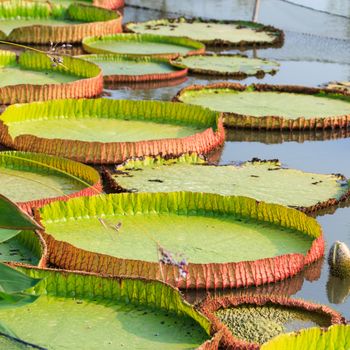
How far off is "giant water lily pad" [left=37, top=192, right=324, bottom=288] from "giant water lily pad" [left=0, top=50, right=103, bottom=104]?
295 centimetres

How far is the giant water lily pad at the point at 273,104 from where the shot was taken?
7969 mm

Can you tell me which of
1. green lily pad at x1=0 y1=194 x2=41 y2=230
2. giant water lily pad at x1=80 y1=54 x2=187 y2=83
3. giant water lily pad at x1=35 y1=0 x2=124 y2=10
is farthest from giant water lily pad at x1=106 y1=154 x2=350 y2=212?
giant water lily pad at x1=35 y1=0 x2=124 y2=10

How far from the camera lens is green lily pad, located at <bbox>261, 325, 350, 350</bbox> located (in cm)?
371

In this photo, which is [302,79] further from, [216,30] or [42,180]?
[42,180]

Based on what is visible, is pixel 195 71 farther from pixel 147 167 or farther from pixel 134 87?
pixel 147 167

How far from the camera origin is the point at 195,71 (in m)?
10.0

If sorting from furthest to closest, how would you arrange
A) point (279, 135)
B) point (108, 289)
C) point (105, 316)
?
point (279, 135)
point (108, 289)
point (105, 316)

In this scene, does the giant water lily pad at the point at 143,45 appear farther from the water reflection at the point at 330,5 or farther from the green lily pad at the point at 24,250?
the green lily pad at the point at 24,250

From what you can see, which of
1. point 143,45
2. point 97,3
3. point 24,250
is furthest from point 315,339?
point 97,3

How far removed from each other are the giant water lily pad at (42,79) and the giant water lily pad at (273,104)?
2.50 feet

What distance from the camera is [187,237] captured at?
17.3 feet

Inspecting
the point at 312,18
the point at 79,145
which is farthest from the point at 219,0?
the point at 79,145

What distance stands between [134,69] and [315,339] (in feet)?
20.9

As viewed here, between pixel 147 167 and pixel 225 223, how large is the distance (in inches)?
45.5
